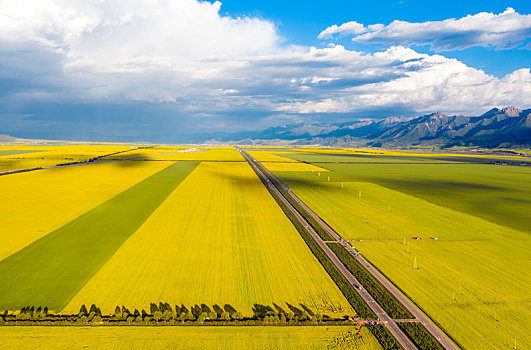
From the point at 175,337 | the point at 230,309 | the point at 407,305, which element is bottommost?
the point at 407,305

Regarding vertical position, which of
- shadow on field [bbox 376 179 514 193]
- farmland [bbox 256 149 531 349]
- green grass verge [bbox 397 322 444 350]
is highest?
shadow on field [bbox 376 179 514 193]

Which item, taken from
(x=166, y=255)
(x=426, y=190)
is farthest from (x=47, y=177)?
(x=426, y=190)

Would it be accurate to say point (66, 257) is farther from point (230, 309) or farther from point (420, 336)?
point (420, 336)

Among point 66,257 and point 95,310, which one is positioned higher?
point 66,257

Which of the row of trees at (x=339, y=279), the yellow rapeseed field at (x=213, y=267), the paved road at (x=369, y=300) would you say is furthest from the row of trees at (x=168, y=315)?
the paved road at (x=369, y=300)

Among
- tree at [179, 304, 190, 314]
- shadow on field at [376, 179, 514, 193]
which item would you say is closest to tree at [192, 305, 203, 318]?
tree at [179, 304, 190, 314]

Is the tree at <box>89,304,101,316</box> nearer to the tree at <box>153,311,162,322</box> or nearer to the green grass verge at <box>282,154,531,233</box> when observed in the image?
the tree at <box>153,311,162,322</box>

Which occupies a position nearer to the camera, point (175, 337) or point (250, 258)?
point (175, 337)

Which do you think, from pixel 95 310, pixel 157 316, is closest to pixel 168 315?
pixel 157 316
